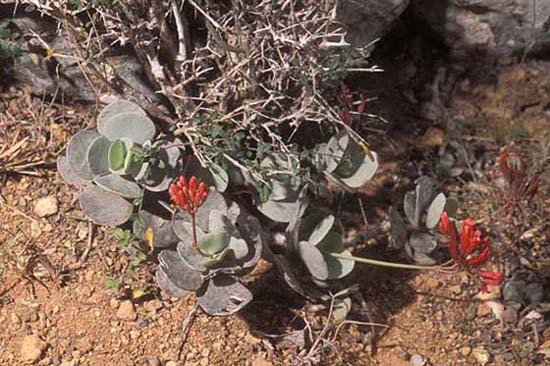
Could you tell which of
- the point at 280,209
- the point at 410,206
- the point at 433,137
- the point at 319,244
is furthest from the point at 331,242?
the point at 433,137

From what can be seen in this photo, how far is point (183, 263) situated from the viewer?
8.75 ft

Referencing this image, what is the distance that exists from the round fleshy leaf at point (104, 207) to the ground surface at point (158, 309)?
273 millimetres

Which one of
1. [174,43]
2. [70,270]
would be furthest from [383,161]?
[70,270]

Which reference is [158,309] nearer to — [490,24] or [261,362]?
[261,362]

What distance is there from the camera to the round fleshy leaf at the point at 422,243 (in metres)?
3.00

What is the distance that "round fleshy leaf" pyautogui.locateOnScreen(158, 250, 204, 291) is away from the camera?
2629mm

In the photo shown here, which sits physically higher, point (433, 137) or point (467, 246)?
point (467, 246)

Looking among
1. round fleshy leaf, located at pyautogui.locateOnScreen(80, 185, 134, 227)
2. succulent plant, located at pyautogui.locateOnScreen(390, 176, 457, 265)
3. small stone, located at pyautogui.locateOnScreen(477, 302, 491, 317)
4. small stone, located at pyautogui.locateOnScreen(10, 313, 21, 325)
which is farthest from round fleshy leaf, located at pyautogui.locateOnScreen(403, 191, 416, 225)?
small stone, located at pyautogui.locateOnScreen(10, 313, 21, 325)

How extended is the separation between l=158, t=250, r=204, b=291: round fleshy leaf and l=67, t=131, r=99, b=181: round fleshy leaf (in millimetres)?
325

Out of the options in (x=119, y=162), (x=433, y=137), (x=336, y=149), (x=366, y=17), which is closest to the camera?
(x=119, y=162)

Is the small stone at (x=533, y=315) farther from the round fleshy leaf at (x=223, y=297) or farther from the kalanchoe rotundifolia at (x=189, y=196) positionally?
the kalanchoe rotundifolia at (x=189, y=196)

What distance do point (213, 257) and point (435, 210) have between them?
74cm

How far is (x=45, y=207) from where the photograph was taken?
305 centimetres

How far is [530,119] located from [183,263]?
1557 mm
